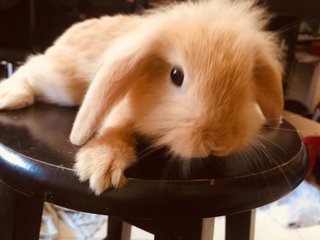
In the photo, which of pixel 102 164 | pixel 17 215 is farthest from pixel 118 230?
pixel 102 164

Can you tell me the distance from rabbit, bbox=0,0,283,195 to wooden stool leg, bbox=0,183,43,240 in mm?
159

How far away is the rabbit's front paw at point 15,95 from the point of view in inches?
28.8

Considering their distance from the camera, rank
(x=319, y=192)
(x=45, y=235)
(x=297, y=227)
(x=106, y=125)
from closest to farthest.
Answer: (x=106, y=125) < (x=45, y=235) < (x=297, y=227) < (x=319, y=192)

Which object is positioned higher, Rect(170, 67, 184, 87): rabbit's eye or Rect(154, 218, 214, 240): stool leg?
Rect(170, 67, 184, 87): rabbit's eye

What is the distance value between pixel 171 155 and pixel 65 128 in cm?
21

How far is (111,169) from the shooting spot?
0.53 metres

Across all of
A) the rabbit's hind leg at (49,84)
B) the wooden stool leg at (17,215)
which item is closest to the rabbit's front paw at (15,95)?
the rabbit's hind leg at (49,84)

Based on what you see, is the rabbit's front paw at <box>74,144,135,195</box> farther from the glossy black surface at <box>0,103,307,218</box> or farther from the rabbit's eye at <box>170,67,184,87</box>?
the rabbit's eye at <box>170,67,184,87</box>

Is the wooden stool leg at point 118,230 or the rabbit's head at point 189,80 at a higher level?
the rabbit's head at point 189,80

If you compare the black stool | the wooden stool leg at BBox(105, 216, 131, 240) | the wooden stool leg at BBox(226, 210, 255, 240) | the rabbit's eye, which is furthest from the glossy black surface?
the wooden stool leg at BBox(105, 216, 131, 240)

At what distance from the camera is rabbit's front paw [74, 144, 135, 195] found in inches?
20.3

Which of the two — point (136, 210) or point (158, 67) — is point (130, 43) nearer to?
point (158, 67)

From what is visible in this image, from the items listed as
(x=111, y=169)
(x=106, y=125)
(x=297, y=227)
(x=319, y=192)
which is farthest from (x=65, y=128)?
(x=319, y=192)

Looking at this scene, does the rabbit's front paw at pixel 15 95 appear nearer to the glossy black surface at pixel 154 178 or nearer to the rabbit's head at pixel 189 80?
the glossy black surface at pixel 154 178
